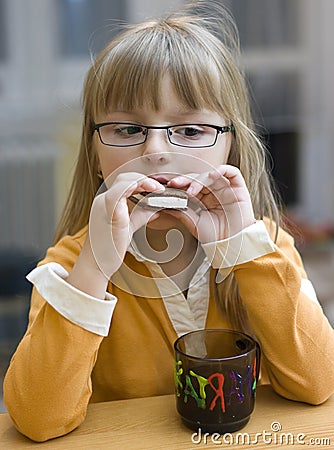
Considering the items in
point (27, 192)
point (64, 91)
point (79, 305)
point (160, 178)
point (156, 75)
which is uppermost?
point (156, 75)

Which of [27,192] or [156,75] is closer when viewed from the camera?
[156,75]

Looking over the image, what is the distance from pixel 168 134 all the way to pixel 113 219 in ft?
0.46

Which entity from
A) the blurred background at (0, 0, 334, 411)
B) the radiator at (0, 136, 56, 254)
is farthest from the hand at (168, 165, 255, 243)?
the radiator at (0, 136, 56, 254)

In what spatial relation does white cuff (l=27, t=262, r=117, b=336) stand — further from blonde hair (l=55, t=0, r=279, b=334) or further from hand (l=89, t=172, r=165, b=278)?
blonde hair (l=55, t=0, r=279, b=334)

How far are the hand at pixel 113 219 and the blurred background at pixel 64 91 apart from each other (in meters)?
1.78

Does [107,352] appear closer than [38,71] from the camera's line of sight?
Yes

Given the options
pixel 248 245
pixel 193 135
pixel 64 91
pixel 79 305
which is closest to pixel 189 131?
pixel 193 135

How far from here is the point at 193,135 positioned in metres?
0.99

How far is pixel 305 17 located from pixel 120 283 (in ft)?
8.48

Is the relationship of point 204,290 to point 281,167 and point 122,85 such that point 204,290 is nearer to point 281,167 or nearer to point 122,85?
point 122,85

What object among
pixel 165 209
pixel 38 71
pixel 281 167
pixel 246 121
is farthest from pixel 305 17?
pixel 165 209

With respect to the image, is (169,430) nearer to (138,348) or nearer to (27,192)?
(138,348)

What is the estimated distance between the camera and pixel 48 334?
892 mm

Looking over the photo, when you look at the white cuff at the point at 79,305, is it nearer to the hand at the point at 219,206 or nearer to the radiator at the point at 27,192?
the hand at the point at 219,206
